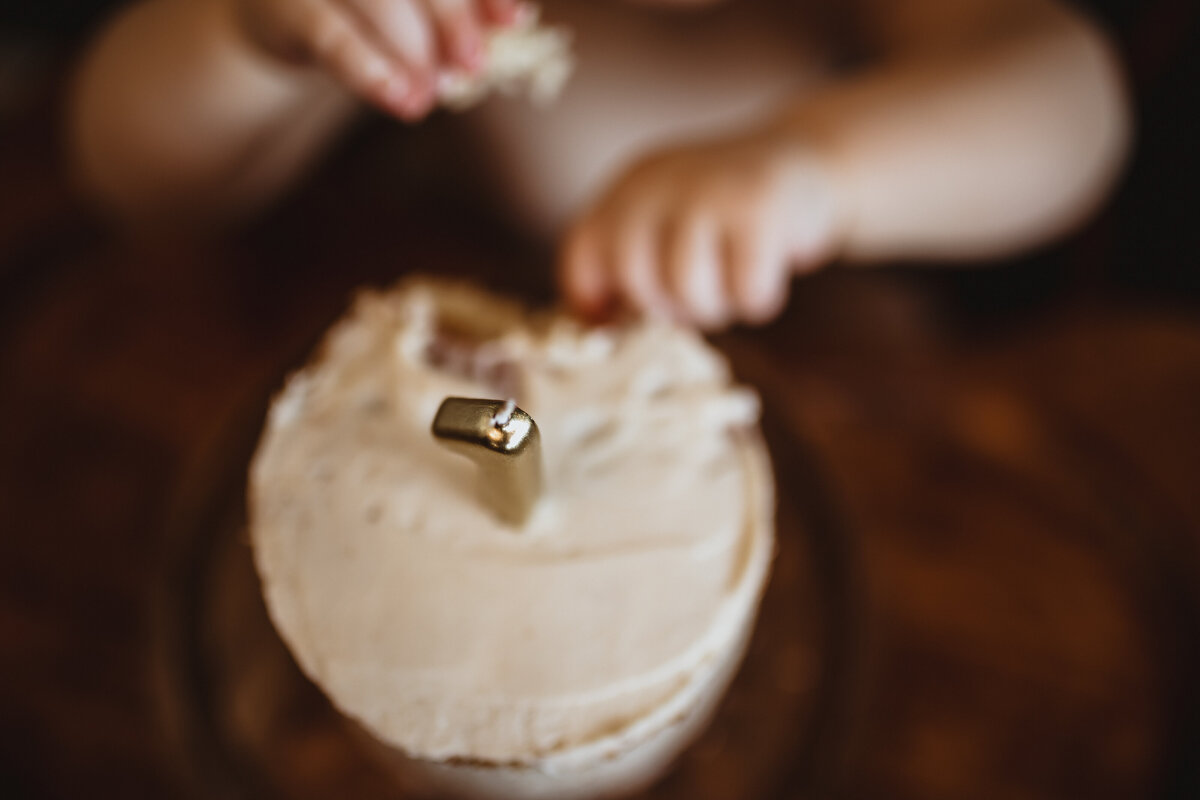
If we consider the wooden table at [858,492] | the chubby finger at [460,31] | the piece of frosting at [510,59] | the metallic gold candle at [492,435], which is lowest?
the wooden table at [858,492]

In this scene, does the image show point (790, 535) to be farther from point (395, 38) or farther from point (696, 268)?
point (395, 38)

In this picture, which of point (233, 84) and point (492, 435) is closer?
point (492, 435)

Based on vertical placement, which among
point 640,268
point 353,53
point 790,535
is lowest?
point 790,535

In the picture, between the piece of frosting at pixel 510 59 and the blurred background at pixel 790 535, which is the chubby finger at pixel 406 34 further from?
the blurred background at pixel 790 535

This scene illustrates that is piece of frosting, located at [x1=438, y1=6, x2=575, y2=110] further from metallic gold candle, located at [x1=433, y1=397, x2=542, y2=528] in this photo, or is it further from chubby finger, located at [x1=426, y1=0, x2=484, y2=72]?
metallic gold candle, located at [x1=433, y1=397, x2=542, y2=528]

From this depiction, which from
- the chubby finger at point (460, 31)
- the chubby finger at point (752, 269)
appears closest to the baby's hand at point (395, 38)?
the chubby finger at point (460, 31)

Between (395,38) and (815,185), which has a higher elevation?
(395,38)

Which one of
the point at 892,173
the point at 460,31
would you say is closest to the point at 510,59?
the point at 460,31
